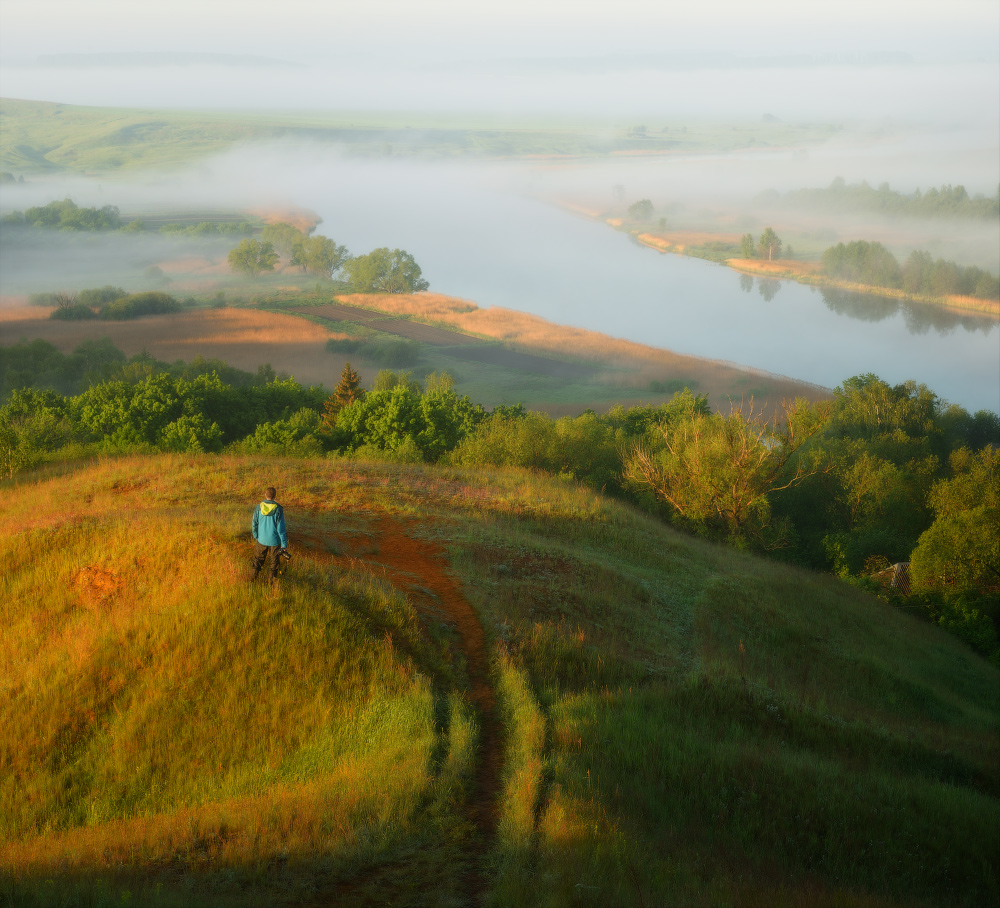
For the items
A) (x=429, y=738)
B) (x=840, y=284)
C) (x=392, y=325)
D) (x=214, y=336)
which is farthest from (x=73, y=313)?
(x=840, y=284)

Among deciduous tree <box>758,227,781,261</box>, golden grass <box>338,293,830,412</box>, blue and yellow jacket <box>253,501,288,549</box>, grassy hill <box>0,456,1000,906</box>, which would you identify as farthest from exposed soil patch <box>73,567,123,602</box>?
deciduous tree <box>758,227,781,261</box>

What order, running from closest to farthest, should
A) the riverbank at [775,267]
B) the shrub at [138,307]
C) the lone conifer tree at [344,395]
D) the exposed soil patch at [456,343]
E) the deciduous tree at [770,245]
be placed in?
the lone conifer tree at [344,395] → the exposed soil patch at [456,343] → the shrub at [138,307] → the riverbank at [775,267] → the deciduous tree at [770,245]

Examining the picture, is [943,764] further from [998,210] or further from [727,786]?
[998,210]

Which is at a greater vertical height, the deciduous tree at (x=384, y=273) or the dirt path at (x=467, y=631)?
the deciduous tree at (x=384, y=273)

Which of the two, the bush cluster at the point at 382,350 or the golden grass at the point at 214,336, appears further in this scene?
the bush cluster at the point at 382,350

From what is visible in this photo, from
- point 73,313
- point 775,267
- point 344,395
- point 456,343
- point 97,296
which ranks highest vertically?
point 775,267

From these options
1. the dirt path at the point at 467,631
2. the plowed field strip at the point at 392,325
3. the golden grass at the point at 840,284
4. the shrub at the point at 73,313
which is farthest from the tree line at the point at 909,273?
the dirt path at the point at 467,631

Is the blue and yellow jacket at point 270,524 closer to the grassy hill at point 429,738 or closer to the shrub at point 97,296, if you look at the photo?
the grassy hill at point 429,738

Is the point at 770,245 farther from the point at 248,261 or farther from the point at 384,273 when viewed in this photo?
the point at 248,261
